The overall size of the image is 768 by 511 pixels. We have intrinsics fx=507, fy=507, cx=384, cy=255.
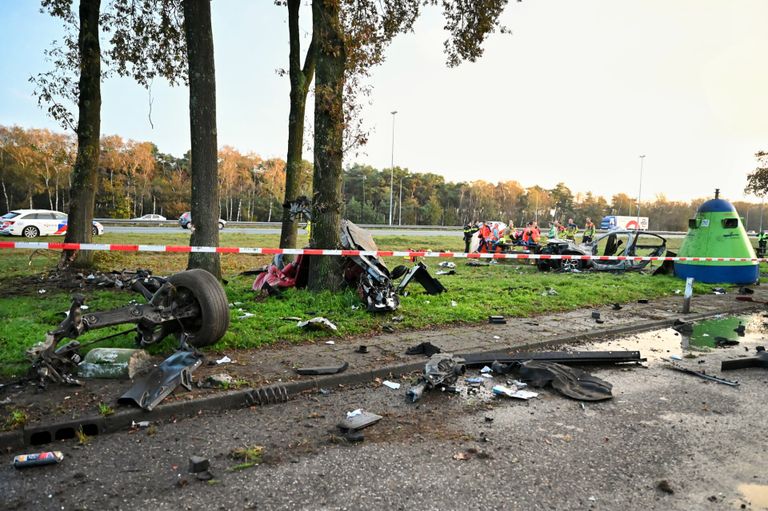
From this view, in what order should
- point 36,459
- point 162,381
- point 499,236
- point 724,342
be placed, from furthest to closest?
point 499,236 < point 724,342 < point 162,381 < point 36,459

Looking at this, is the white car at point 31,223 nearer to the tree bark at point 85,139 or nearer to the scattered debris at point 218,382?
the tree bark at point 85,139

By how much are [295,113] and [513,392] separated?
9.20 meters

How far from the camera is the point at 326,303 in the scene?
7.99m

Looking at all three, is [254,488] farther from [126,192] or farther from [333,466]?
[126,192]

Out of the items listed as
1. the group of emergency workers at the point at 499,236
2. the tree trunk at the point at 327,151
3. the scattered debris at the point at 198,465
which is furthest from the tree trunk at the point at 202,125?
the group of emergency workers at the point at 499,236

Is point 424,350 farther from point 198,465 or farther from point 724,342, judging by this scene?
point 724,342

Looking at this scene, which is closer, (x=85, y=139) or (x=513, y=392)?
(x=513, y=392)

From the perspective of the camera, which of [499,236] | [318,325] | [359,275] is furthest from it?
[499,236]

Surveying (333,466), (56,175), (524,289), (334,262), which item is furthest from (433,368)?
(56,175)

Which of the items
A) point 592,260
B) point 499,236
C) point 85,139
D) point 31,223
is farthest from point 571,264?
point 31,223

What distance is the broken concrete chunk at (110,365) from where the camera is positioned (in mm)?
4641

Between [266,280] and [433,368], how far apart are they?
16.2 ft

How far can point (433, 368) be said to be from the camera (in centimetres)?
509

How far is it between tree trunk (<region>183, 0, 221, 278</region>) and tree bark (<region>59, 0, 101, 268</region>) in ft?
13.5
